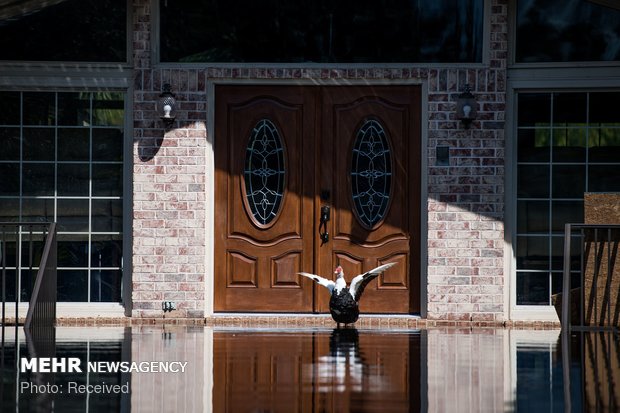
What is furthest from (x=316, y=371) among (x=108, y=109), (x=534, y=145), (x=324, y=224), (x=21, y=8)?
(x=21, y=8)

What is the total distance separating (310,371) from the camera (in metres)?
7.96

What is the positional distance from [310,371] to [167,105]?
462 cm

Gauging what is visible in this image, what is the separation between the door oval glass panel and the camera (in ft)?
39.9

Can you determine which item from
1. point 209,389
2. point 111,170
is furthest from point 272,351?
point 111,170

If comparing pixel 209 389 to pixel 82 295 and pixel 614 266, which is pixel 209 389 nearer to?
pixel 614 266

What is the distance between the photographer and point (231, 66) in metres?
12.0

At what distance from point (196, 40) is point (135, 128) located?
3.45ft

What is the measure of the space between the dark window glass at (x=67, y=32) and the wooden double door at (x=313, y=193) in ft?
3.93

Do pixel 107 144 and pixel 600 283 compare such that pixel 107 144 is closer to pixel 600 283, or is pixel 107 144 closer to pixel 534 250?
pixel 534 250

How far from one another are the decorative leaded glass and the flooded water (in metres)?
1.54

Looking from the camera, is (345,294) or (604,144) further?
(604,144)

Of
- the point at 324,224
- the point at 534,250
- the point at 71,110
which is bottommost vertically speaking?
the point at 534,250

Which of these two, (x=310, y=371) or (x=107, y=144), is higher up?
(x=107, y=144)

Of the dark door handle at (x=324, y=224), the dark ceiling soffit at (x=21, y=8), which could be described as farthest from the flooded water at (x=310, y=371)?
the dark ceiling soffit at (x=21, y=8)
